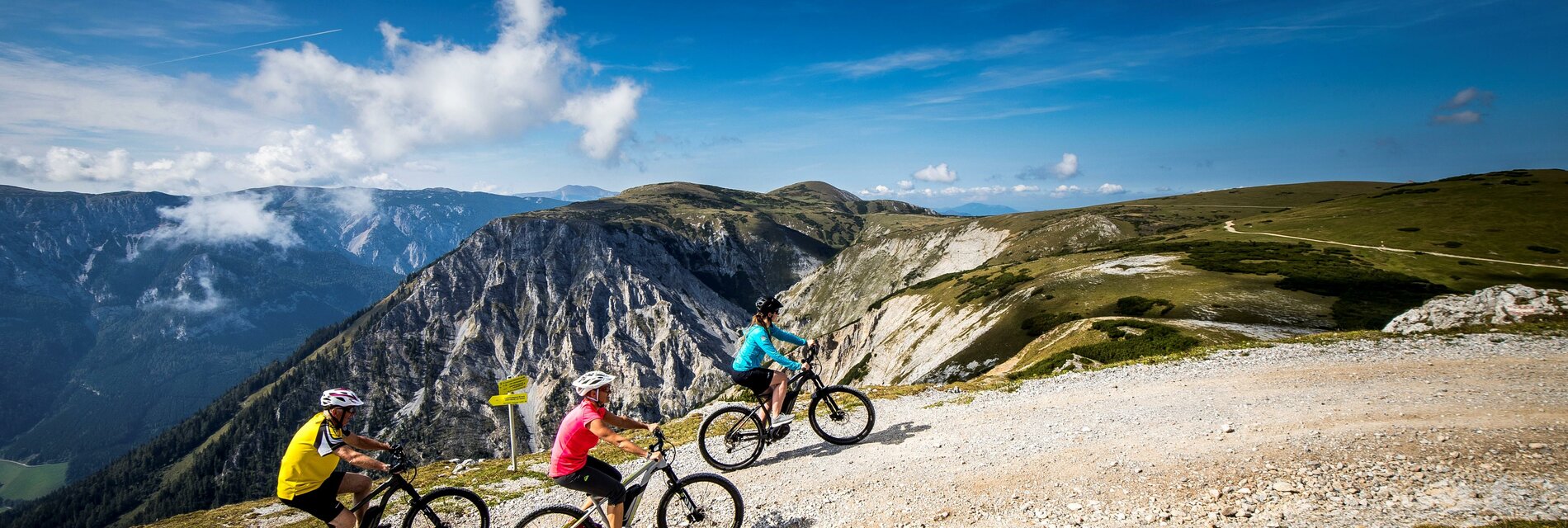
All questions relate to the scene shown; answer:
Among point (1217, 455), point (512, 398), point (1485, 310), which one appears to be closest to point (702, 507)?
point (512, 398)

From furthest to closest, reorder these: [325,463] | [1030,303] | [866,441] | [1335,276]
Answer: [1030,303], [1335,276], [866,441], [325,463]

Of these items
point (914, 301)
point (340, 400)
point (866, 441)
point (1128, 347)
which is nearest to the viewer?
point (340, 400)

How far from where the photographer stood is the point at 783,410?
13.8 metres

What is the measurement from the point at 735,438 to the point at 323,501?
768cm

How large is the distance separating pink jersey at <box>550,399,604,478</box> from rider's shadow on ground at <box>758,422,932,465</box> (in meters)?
5.89

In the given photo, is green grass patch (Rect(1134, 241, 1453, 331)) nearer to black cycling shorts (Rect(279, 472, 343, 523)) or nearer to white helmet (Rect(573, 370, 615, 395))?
white helmet (Rect(573, 370, 615, 395))

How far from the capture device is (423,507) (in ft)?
35.1

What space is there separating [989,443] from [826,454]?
3.91 meters

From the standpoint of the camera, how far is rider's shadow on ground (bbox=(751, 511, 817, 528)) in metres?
10.6

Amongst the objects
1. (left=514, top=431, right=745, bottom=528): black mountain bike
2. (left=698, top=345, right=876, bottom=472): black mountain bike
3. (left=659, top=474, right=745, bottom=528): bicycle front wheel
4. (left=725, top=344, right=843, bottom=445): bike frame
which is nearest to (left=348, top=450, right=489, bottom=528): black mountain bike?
(left=514, top=431, right=745, bottom=528): black mountain bike

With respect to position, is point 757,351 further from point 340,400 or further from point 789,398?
point 340,400

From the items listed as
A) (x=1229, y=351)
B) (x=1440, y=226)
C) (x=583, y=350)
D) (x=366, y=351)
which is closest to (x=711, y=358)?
(x=583, y=350)

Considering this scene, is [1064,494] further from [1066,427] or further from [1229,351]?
[1229,351]

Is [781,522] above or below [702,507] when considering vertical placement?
below
